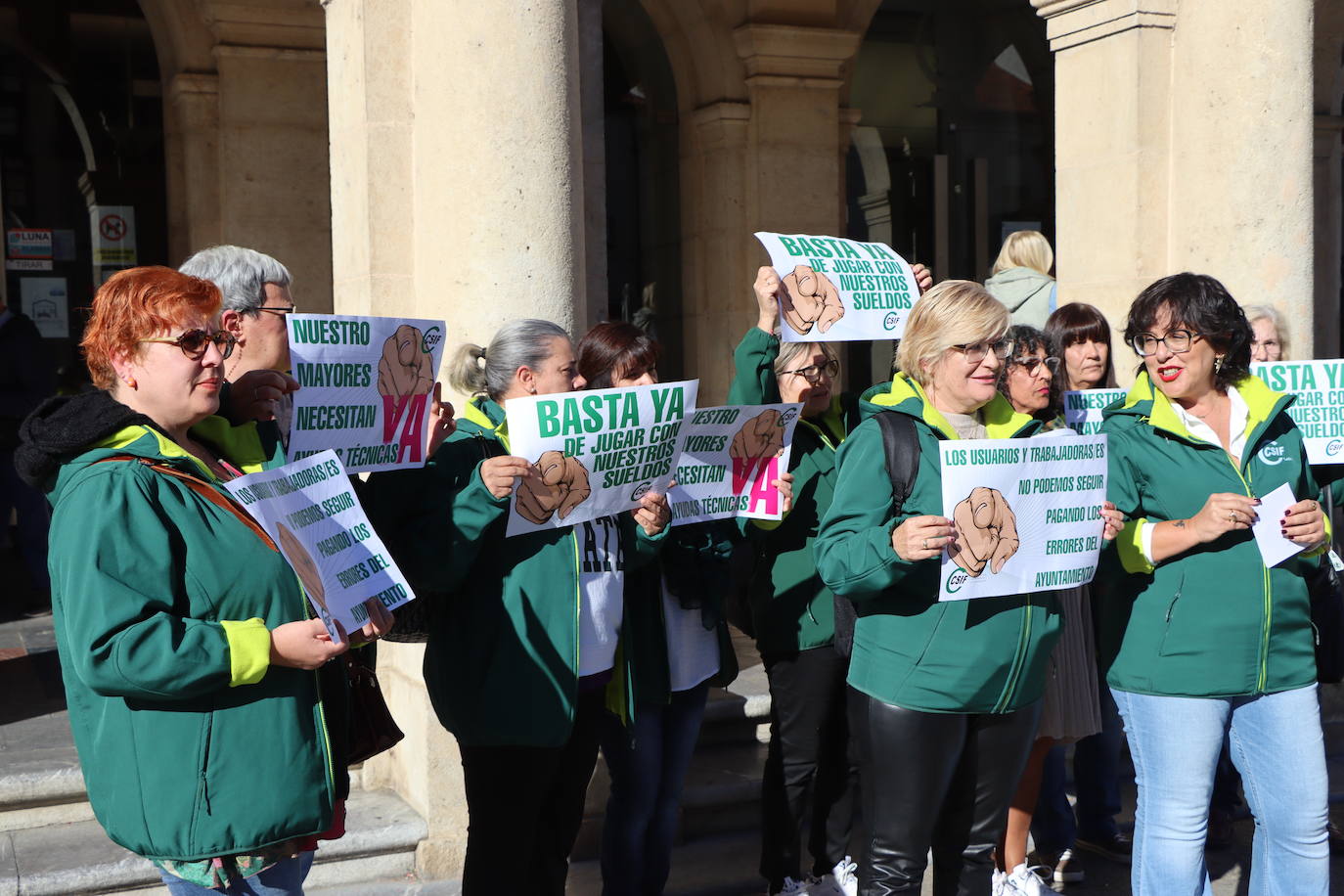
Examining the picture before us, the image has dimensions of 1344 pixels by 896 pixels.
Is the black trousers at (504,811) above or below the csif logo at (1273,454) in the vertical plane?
below

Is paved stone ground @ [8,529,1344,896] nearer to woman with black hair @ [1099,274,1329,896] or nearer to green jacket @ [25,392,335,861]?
woman with black hair @ [1099,274,1329,896]

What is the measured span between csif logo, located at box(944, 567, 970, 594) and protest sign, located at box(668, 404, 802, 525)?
0.91 m

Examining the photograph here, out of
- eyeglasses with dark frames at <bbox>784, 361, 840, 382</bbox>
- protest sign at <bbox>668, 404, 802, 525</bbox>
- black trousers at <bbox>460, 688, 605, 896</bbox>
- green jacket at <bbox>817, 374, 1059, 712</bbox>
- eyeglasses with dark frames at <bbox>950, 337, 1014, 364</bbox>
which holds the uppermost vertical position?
eyeglasses with dark frames at <bbox>950, 337, 1014, 364</bbox>

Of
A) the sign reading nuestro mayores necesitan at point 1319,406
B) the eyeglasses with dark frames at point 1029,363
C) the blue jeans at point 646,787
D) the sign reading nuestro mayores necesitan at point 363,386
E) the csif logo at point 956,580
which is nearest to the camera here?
the sign reading nuestro mayores necesitan at point 363,386

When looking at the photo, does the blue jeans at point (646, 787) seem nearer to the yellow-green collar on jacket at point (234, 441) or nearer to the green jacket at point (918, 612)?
the green jacket at point (918, 612)

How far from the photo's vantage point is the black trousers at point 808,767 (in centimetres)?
439

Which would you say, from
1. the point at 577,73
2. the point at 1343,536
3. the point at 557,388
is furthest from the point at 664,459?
the point at 1343,536

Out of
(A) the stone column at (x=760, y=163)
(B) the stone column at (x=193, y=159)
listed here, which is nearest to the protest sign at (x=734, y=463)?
(A) the stone column at (x=760, y=163)

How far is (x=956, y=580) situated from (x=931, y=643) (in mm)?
205

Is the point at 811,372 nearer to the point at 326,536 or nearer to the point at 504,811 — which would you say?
the point at 504,811

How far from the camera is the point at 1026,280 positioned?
6.07 m

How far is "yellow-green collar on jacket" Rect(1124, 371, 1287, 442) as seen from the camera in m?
3.69

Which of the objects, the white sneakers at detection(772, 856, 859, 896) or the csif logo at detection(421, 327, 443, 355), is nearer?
the csif logo at detection(421, 327, 443, 355)

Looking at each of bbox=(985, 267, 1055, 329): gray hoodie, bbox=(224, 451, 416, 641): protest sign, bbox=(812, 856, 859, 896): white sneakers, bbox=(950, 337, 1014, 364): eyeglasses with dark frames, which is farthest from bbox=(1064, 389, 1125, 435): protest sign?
bbox=(224, 451, 416, 641): protest sign
